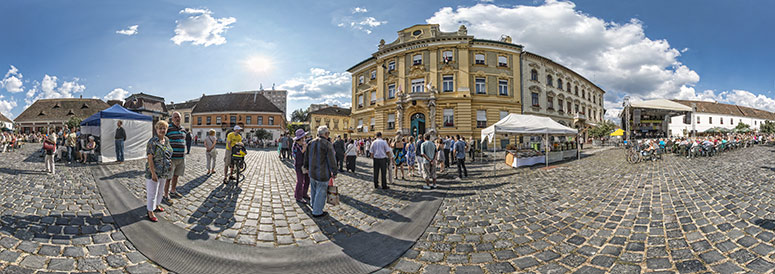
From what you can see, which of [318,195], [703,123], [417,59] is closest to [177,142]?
[318,195]

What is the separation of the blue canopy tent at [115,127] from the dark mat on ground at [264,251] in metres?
10.2

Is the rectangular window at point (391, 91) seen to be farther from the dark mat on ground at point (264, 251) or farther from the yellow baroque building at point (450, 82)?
the dark mat on ground at point (264, 251)

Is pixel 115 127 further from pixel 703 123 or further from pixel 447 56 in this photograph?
pixel 703 123

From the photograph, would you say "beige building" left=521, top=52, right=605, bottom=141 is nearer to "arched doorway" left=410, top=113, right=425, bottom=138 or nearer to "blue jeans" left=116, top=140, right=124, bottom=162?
"arched doorway" left=410, top=113, right=425, bottom=138

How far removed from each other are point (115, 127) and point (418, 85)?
1930 centimetres

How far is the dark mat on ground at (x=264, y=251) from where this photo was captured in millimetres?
2895

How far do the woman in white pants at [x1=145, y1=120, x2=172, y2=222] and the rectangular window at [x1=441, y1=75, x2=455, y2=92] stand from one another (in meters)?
21.0

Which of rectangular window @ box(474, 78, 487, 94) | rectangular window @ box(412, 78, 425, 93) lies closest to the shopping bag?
rectangular window @ box(412, 78, 425, 93)

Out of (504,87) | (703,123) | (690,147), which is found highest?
(504,87)

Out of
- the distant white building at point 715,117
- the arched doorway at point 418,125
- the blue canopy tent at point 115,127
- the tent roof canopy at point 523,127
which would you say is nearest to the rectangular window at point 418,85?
the arched doorway at point 418,125

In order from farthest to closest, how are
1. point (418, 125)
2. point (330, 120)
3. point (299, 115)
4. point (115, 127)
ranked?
point (299, 115) < point (330, 120) < point (418, 125) < point (115, 127)

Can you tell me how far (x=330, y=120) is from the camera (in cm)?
5744

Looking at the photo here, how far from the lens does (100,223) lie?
3.71 metres

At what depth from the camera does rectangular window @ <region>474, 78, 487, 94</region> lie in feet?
76.2
